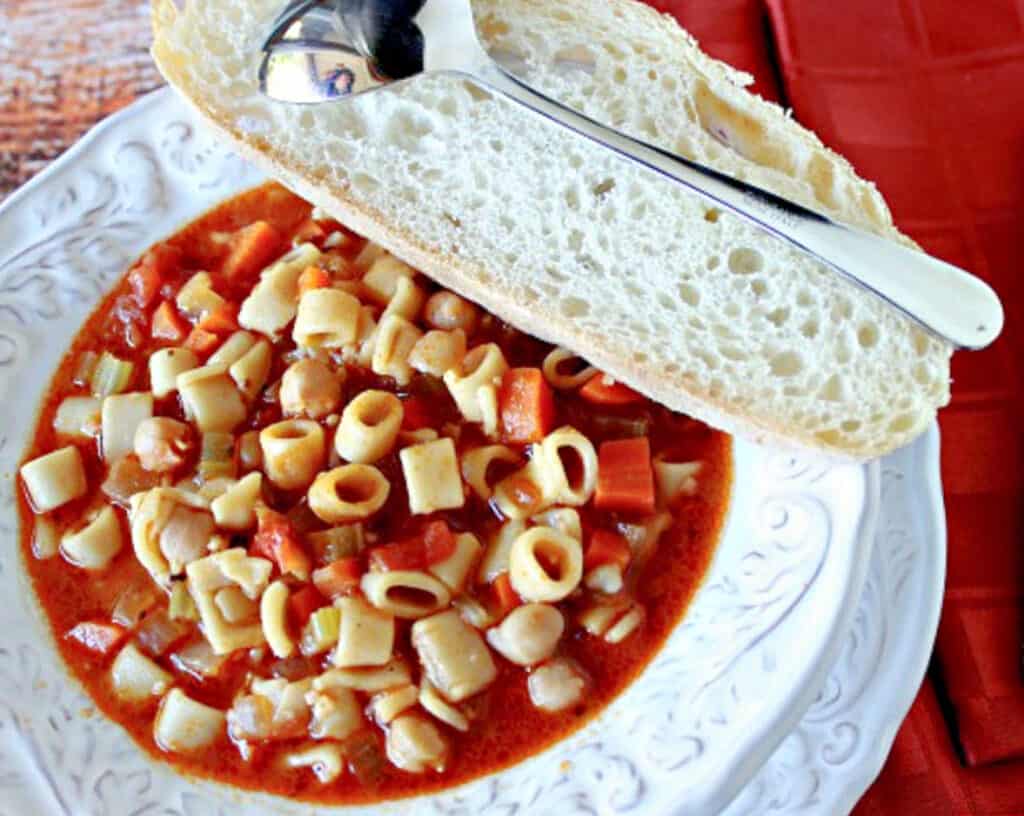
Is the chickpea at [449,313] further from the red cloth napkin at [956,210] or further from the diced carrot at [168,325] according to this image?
the red cloth napkin at [956,210]

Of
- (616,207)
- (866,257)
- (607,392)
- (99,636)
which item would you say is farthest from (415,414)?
(866,257)

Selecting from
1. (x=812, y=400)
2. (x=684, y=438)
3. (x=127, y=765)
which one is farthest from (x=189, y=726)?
(x=812, y=400)

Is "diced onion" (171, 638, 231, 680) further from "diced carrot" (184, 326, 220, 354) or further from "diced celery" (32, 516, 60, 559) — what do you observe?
"diced carrot" (184, 326, 220, 354)

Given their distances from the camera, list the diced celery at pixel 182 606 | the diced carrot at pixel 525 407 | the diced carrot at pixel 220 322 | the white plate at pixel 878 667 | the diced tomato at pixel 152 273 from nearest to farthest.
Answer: the white plate at pixel 878 667, the diced celery at pixel 182 606, the diced carrot at pixel 525 407, the diced carrot at pixel 220 322, the diced tomato at pixel 152 273

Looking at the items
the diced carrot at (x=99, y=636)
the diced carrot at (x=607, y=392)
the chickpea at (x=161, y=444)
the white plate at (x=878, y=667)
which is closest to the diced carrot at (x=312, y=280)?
the chickpea at (x=161, y=444)

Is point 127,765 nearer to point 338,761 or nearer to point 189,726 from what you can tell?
point 189,726

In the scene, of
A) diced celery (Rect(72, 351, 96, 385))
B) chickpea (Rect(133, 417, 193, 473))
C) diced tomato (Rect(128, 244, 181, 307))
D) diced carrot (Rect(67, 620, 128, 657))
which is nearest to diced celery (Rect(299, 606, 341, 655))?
diced carrot (Rect(67, 620, 128, 657))
